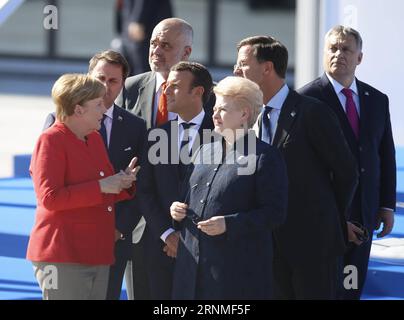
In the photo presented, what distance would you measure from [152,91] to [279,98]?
2.60ft

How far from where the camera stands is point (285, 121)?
4727 millimetres

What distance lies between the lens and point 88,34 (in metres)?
22.3

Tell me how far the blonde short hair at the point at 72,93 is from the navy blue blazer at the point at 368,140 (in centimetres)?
128

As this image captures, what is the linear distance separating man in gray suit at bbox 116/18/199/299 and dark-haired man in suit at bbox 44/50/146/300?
94 mm

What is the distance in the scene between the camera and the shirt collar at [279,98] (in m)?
4.78

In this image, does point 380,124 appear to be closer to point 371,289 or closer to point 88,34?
point 371,289

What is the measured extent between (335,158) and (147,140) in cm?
81

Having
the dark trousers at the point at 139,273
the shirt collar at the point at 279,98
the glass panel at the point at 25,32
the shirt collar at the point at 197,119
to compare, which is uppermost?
the glass panel at the point at 25,32

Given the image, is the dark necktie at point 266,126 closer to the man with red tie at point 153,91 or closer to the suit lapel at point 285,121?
the suit lapel at point 285,121

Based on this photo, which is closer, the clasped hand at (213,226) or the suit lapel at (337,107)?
the clasped hand at (213,226)

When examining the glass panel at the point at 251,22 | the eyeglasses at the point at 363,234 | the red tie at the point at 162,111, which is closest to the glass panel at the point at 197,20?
the glass panel at the point at 251,22

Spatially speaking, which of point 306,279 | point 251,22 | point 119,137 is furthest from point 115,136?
point 251,22

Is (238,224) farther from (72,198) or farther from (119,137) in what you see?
(119,137)
